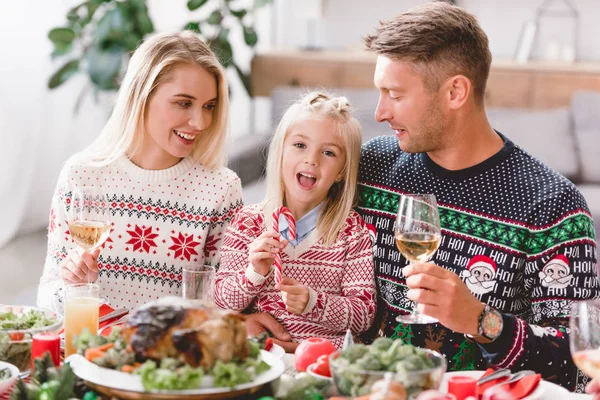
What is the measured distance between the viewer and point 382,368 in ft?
4.75

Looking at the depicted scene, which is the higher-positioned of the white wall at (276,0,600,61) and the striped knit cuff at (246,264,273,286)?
the white wall at (276,0,600,61)

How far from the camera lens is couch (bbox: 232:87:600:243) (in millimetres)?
5137

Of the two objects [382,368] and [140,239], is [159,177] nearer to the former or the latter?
[140,239]

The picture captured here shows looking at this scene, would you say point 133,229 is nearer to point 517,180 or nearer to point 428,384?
point 517,180

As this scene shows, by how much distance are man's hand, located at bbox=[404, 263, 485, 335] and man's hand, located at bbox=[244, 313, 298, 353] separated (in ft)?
1.49

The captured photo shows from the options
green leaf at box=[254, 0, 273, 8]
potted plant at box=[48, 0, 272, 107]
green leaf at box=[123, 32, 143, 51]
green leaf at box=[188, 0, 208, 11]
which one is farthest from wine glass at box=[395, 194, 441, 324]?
green leaf at box=[254, 0, 273, 8]

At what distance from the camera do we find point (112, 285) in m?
2.53

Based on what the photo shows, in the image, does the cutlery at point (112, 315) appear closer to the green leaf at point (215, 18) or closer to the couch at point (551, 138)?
the couch at point (551, 138)

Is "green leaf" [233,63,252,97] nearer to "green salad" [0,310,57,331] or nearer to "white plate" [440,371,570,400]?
"green salad" [0,310,57,331]

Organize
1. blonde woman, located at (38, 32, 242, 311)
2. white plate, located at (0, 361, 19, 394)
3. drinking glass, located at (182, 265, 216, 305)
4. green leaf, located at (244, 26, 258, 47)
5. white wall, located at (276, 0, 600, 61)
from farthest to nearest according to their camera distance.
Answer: white wall, located at (276, 0, 600, 61) < green leaf, located at (244, 26, 258, 47) < blonde woman, located at (38, 32, 242, 311) < drinking glass, located at (182, 265, 216, 305) < white plate, located at (0, 361, 19, 394)

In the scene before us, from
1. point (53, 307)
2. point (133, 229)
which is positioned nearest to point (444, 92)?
point (133, 229)

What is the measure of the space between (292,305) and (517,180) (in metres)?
0.67

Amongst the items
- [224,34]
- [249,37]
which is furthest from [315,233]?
[249,37]

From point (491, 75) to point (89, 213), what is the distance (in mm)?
4664
